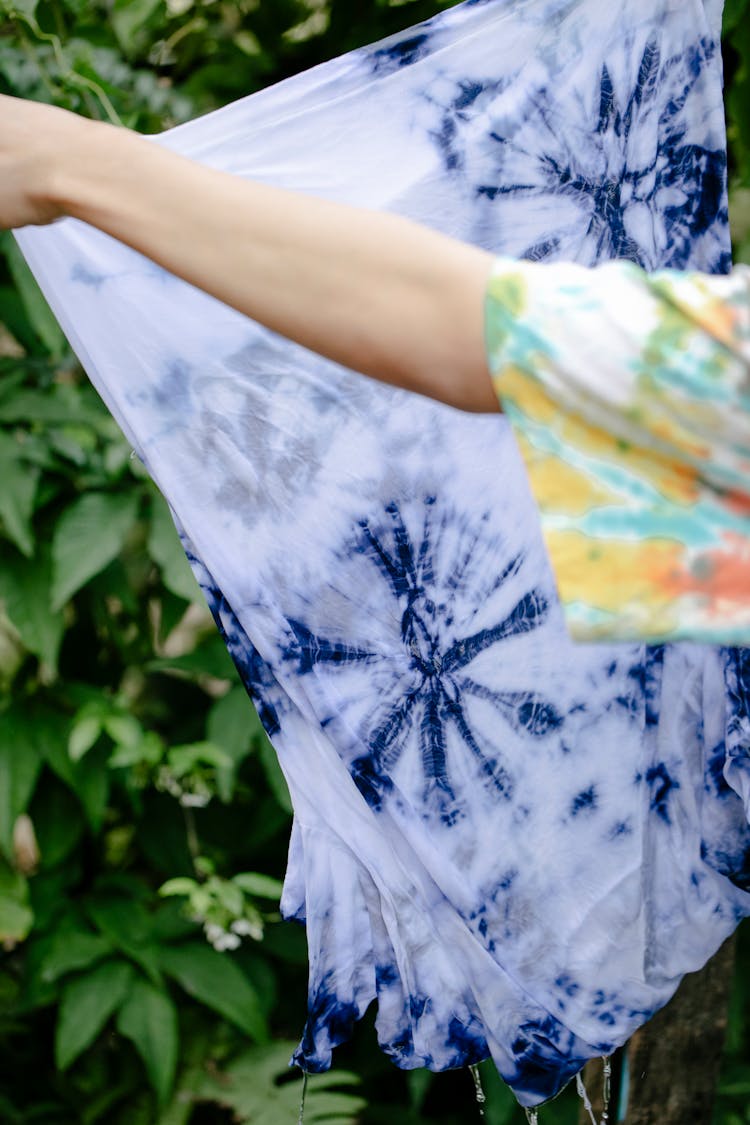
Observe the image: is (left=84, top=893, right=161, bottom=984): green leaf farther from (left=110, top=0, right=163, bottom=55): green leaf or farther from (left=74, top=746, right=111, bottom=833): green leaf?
(left=110, top=0, right=163, bottom=55): green leaf

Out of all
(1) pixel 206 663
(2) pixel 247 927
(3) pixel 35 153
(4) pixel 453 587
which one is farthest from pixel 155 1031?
(3) pixel 35 153

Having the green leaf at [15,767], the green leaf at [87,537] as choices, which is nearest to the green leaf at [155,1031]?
the green leaf at [15,767]

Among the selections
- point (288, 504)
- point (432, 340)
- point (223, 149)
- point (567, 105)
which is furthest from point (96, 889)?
point (432, 340)

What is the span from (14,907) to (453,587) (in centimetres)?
84

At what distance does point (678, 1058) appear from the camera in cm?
→ 131

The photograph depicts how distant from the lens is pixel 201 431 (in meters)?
0.90

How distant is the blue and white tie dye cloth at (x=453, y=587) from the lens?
0.89m

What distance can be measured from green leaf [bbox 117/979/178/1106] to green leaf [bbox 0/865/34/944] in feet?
0.52

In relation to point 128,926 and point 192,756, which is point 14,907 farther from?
point 192,756

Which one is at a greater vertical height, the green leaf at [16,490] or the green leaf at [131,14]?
the green leaf at [131,14]

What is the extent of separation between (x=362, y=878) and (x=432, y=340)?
0.52 m

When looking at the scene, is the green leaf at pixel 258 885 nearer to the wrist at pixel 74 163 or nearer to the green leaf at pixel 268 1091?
the green leaf at pixel 268 1091

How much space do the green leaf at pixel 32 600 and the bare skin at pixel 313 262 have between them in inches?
34.0

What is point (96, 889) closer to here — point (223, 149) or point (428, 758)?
point (428, 758)
